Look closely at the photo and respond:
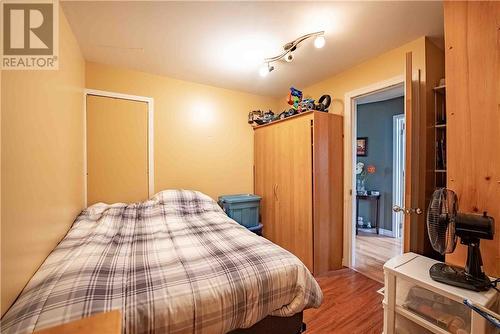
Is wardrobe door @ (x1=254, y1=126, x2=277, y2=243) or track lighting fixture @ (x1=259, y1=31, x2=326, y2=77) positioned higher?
track lighting fixture @ (x1=259, y1=31, x2=326, y2=77)

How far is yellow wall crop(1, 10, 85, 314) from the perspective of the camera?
→ 90 cm

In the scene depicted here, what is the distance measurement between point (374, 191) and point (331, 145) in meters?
2.14

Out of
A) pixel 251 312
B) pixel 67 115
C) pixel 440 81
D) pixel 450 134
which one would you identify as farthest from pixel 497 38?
pixel 67 115

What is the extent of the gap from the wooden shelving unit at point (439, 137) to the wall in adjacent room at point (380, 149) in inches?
72.2

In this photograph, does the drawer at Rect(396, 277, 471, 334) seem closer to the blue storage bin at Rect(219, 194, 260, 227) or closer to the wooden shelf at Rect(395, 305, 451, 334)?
the wooden shelf at Rect(395, 305, 451, 334)

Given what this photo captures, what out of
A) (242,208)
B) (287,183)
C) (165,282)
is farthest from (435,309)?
(242,208)

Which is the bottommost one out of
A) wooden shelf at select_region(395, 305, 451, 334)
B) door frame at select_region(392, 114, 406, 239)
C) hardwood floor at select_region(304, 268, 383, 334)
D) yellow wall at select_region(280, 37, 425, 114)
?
hardwood floor at select_region(304, 268, 383, 334)

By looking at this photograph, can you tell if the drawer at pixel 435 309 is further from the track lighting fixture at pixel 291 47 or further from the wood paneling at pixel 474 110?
the track lighting fixture at pixel 291 47

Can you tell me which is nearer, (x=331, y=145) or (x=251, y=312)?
(x=251, y=312)

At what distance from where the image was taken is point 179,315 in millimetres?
888

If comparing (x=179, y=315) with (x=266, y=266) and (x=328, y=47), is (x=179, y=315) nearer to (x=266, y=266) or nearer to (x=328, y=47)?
(x=266, y=266)

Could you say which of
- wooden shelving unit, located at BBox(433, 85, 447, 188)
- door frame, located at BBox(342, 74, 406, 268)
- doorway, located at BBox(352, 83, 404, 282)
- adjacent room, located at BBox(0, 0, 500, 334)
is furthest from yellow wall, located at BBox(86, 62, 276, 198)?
wooden shelving unit, located at BBox(433, 85, 447, 188)

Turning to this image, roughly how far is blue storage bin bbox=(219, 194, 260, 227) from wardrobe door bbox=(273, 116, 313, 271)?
1.09ft

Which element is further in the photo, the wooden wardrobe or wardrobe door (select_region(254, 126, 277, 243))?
wardrobe door (select_region(254, 126, 277, 243))
